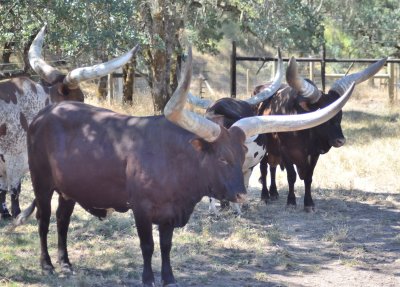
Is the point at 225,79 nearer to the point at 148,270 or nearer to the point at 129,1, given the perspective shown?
the point at 129,1

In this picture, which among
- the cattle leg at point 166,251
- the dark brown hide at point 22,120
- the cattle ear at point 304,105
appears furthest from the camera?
the cattle ear at point 304,105

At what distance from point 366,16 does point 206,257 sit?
24008mm

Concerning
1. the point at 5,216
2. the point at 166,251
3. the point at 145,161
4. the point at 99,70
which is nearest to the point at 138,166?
the point at 145,161

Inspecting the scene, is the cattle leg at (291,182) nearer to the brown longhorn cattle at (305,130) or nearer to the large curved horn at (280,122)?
the brown longhorn cattle at (305,130)

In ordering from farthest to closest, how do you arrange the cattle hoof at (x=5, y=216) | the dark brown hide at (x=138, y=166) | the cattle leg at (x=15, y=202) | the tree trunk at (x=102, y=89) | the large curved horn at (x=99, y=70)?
the tree trunk at (x=102, y=89)
the cattle hoof at (x=5, y=216)
the cattle leg at (x=15, y=202)
the large curved horn at (x=99, y=70)
the dark brown hide at (x=138, y=166)

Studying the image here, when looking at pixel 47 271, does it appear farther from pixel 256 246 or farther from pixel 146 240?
pixel 256 246

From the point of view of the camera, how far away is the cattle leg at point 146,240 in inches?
228

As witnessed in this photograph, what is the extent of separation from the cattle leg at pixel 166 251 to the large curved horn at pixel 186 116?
2.72 ft

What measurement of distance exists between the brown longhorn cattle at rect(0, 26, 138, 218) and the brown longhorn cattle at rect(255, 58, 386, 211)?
2.92 m

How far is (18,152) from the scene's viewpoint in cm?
863

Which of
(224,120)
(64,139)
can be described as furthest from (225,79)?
(64,139)

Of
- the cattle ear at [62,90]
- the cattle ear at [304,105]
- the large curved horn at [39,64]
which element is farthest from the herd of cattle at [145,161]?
the cattle ear at [304,105]

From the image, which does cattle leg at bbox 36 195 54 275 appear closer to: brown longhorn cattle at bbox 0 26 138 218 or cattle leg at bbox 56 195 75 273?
cattle leg at bbox 56 195 75 273

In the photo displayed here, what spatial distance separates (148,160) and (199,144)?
1.39 feet
